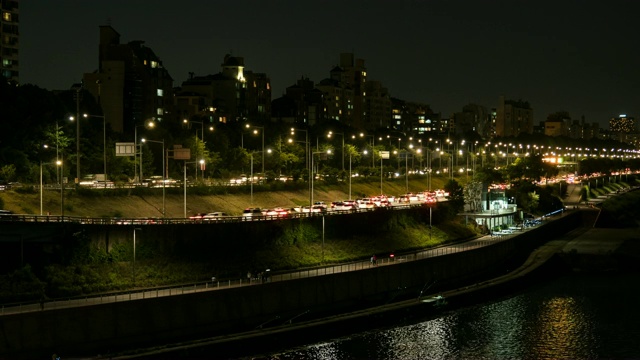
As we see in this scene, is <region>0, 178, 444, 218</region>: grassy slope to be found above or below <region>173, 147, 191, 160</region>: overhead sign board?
below

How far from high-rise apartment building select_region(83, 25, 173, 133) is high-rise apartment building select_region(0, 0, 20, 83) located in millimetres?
16002

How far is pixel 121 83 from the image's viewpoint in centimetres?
13838

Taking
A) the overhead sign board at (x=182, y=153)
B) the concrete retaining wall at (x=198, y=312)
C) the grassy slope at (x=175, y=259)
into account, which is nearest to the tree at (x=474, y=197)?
the grassy slope at (x=175, y=259)

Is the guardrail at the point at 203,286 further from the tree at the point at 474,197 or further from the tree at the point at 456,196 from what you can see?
the tree at the point at 474,197

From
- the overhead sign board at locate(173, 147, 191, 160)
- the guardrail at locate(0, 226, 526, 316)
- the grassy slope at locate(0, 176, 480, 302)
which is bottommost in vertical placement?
the guardrail at locate(0, 226, 526, 316)

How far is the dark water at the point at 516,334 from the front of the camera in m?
A: 51.6

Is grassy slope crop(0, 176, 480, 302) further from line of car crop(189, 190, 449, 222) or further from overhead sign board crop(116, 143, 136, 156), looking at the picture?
overhead sign board crop(116, 143, 136, 156)

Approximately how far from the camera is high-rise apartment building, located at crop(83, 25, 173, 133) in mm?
137000

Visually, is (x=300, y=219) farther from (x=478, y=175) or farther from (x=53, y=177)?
(x=478, y=175)

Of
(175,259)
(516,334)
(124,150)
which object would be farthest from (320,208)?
(516,334)

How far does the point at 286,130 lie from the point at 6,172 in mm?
64543

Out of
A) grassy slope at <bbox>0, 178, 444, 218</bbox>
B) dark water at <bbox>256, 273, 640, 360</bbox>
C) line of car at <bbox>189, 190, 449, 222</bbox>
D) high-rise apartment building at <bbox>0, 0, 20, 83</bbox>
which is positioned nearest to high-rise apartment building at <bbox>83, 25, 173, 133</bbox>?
high-rise apartment building at <bbox>0, 0, 20, 83</bbox>

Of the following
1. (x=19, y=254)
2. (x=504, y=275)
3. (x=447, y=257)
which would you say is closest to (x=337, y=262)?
(x=447, y=257)

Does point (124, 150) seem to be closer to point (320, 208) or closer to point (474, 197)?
point (320, 208)
